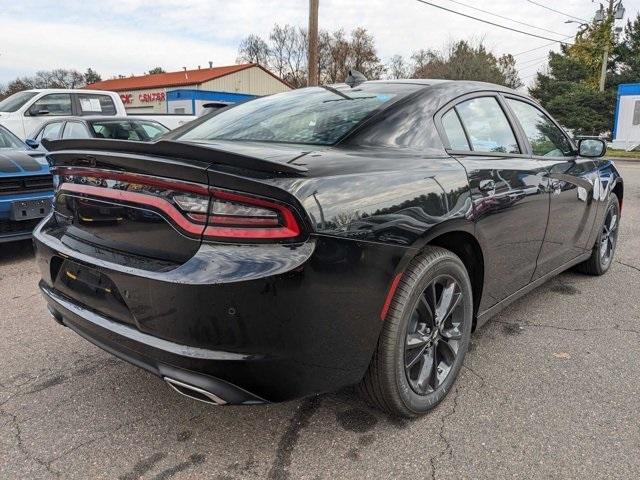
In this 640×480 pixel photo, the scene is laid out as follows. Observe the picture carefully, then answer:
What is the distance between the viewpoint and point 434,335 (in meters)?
2.41

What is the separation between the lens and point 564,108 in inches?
1417

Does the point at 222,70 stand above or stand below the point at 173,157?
above

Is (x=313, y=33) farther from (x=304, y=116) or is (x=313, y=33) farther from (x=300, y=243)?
(x=300, y=243)

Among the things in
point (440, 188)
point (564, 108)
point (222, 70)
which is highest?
point (222, 70)

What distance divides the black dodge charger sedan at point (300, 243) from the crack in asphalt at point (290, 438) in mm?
340

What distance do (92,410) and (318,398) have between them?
1.05 metres

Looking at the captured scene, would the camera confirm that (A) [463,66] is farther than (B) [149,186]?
A: Yes

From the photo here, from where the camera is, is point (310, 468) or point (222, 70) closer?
point (310, 468)

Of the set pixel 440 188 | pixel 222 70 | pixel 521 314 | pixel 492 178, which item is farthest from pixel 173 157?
pixel 222 70

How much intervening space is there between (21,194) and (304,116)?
11.2 ft

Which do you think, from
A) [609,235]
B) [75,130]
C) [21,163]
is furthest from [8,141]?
[609,235]

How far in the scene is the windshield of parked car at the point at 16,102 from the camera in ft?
37.8

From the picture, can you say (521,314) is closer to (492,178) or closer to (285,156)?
(492,178)

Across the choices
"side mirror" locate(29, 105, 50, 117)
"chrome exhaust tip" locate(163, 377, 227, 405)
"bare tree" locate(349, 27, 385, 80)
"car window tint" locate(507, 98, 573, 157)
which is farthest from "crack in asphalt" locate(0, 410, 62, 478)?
"bare tree" locate(349, 27, 385, 80)
